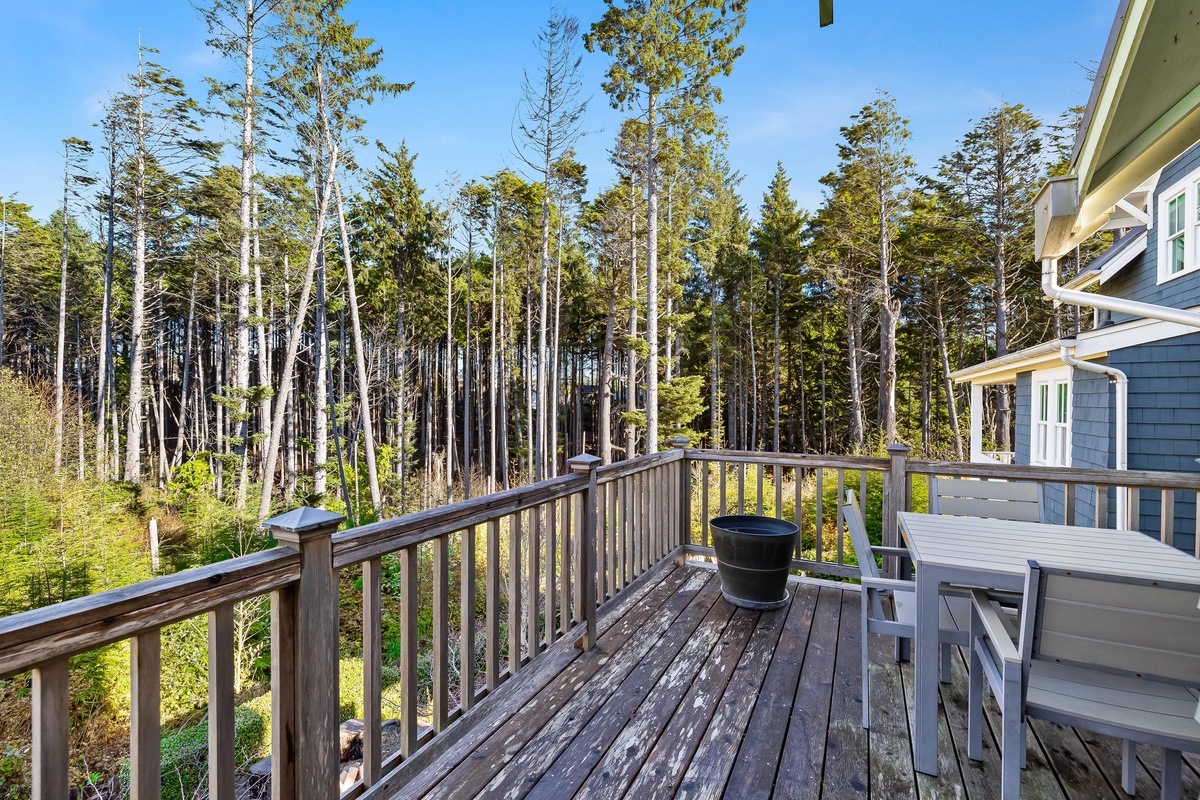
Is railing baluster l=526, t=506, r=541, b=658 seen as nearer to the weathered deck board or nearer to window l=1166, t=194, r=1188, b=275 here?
the weathered deck board

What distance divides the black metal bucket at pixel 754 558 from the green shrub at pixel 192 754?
433 cm

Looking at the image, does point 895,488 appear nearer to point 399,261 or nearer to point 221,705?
point 221,705

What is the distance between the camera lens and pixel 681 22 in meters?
9.52

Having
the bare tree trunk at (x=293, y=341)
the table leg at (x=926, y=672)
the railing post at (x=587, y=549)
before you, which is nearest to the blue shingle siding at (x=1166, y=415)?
the table leg at (x=926, y=672)

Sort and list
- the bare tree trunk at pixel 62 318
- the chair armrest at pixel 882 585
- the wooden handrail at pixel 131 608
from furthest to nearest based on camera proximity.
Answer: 1. the bare tree trunk at pixel 62 318
2. the chair armrest at pixel 882 585
3. the wooden handrail at pixel 131 608

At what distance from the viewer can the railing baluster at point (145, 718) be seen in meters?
0.96

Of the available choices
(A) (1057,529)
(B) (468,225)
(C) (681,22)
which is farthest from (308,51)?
(A) (1057,529)

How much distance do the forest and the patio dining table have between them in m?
7.52

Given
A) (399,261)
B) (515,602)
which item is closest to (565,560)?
(515,602)

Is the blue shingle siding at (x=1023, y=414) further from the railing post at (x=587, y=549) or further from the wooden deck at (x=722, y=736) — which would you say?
the railing post at (x=587, y=549)

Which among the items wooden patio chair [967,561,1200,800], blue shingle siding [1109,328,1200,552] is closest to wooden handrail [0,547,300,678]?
wooden patio chair [967,561,1200,800]

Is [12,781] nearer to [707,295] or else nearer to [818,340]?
[707,295]

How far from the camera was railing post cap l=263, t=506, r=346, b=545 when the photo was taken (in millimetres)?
1275

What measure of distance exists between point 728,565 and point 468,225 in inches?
602
